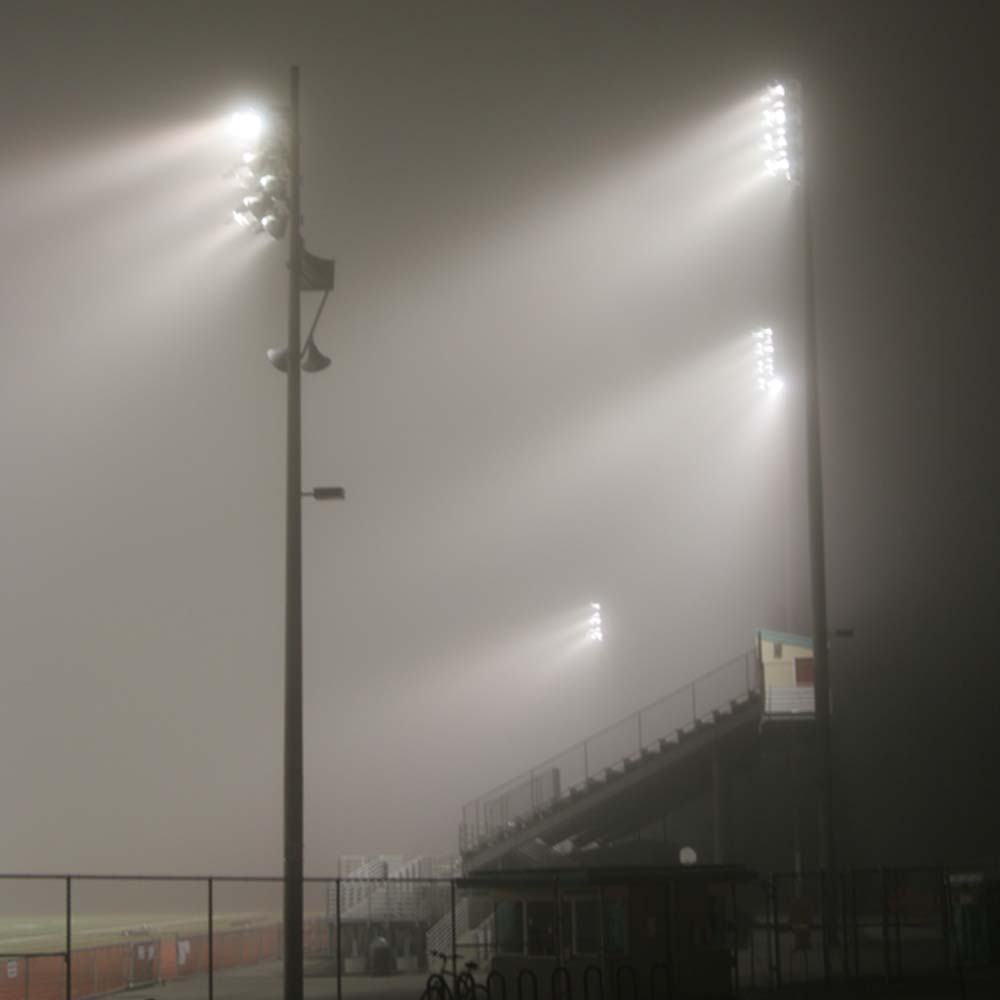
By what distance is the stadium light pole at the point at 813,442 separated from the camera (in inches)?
1288

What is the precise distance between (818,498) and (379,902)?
17.7 metres

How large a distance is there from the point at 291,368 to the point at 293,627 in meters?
3.28

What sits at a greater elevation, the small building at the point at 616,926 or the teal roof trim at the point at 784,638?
the teal roof trim at the point at 784,638

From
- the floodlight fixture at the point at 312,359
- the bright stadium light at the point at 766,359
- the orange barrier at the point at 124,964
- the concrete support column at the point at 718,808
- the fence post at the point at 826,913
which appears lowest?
the orange barrier at the point at 124,964

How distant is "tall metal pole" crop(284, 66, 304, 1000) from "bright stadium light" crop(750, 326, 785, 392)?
30.6 metres

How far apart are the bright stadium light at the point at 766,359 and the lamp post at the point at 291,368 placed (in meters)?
29.6

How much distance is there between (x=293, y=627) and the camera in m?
18.7

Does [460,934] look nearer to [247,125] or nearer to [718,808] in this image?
[718,808]

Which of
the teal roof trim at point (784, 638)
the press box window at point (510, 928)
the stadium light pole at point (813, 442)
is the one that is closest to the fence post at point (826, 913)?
the stadium light pole at point (813, 442)

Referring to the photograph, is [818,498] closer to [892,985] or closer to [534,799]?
[892,985]

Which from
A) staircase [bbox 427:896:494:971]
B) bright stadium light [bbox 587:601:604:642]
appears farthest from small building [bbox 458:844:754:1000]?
bright stadium light [bbox 587:601:604:642]

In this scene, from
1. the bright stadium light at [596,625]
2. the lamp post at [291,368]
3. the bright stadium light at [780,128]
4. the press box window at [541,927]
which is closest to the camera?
the lamp post at [291,368]

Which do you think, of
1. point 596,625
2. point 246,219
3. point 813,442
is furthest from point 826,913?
point 596,625

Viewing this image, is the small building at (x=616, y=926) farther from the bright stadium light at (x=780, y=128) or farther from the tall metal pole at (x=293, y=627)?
the bright stadium light at (x=780, y=128)
